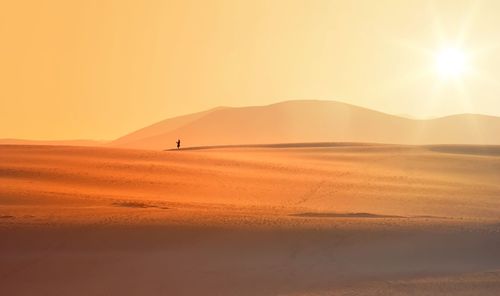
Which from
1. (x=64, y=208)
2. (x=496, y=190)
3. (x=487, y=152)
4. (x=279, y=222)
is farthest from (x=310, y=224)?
(x=487, y=152)

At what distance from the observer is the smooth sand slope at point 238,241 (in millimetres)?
9922

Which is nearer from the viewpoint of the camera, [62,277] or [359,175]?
[62,277]

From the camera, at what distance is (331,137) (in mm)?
194375

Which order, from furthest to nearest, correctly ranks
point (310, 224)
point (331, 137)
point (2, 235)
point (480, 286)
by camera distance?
point (331, 137) < point (310, 224) < point (2, 235) < point (480, 286)

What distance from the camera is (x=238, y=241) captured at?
39.3 feet

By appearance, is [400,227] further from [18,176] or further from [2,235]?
[18,176]

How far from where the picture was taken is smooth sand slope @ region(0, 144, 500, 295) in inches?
391

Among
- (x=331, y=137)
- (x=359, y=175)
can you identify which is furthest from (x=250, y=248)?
(x=331, y=137)

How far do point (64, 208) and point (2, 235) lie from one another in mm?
2516

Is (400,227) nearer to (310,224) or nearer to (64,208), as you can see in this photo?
(310,224)

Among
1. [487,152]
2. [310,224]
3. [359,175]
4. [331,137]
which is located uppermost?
[331,137]

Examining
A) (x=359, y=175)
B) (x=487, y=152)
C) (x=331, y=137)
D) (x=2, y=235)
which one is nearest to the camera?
(x=2, y=235)

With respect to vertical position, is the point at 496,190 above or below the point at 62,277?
above

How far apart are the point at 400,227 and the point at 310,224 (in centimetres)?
172
